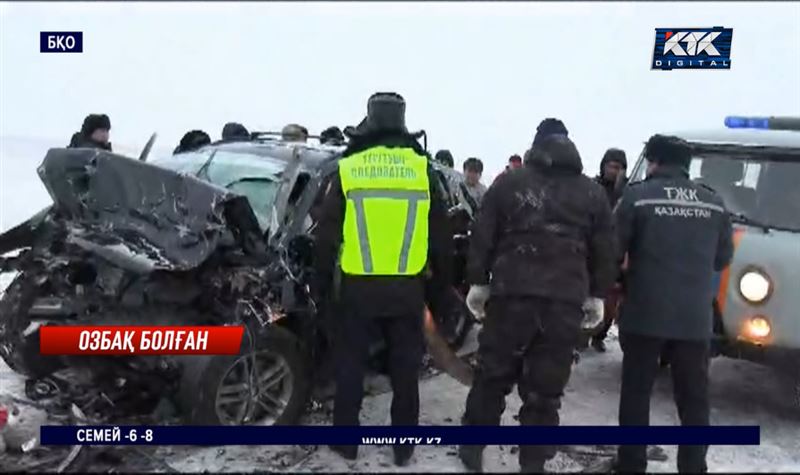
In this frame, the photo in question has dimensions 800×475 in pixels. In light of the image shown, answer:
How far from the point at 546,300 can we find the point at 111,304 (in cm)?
240

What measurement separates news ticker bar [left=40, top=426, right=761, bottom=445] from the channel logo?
17.3ft

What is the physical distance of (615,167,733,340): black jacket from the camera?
4.14 meters

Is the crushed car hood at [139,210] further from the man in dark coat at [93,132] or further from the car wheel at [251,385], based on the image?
the man in dark coat at [93,132]

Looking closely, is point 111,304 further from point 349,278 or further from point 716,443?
point 716,443

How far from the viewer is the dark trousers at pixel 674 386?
4.20 m

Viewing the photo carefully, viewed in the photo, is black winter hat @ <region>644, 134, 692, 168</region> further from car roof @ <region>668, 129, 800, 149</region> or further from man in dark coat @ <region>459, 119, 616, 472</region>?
car roof @ <region>668, 129, 800, 149</region>

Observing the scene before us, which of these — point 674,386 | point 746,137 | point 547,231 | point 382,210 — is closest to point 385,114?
point 382,210

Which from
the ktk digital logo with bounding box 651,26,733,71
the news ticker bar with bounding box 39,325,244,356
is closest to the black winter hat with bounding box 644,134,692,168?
the news ticker bar with bounding box 39,325,244,356

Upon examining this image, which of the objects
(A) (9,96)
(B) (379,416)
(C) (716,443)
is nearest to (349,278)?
(B) (379,416)

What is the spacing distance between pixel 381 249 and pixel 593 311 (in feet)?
3.87

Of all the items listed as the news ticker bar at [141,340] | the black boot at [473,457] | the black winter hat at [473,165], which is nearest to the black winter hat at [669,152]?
the black boot at [473,457]

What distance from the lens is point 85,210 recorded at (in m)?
5.02

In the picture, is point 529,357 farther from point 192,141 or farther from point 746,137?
point 192,141

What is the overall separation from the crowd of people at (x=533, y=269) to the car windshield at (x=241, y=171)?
1.00m
